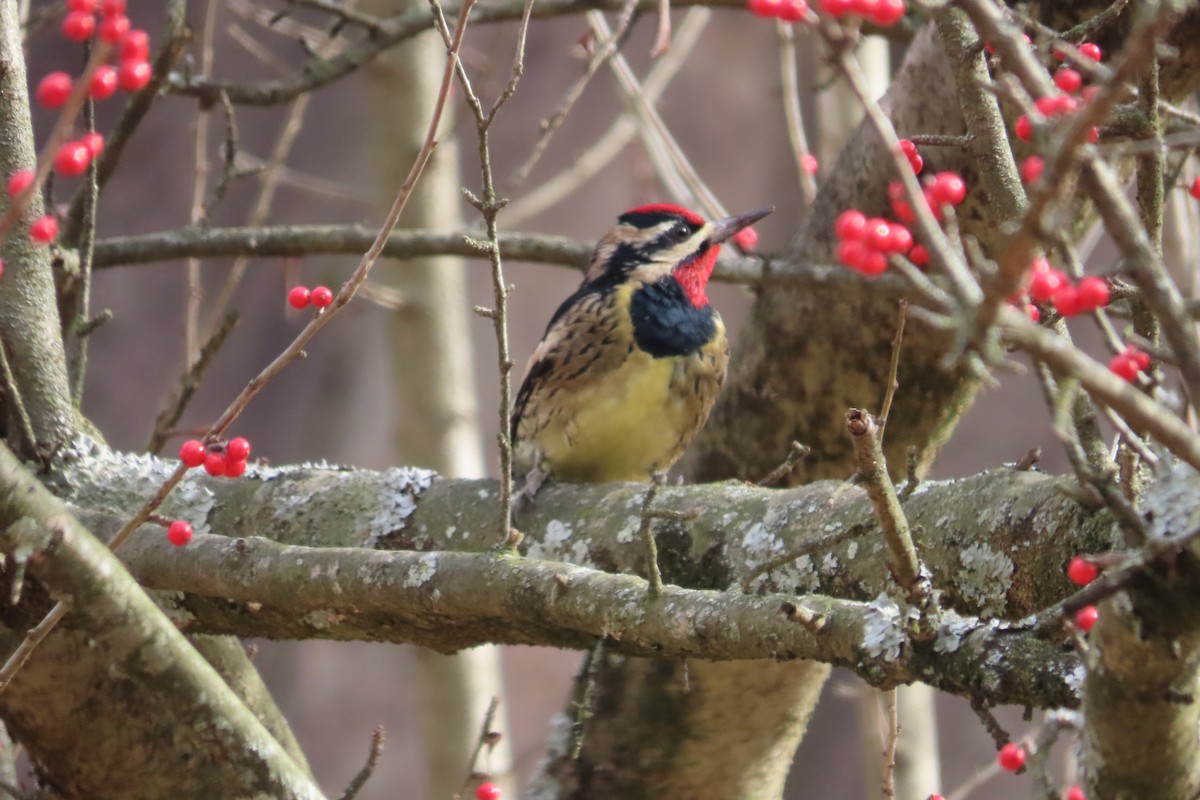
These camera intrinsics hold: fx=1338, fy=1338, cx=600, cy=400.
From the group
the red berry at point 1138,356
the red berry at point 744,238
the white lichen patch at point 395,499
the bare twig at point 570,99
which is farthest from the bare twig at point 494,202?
the red berry at point 744,238

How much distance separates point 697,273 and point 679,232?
0.14 metres

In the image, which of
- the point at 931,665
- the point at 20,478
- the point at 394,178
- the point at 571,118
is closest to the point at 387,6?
the point at 394,178

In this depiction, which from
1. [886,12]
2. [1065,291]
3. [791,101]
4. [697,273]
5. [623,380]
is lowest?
[1065,291]

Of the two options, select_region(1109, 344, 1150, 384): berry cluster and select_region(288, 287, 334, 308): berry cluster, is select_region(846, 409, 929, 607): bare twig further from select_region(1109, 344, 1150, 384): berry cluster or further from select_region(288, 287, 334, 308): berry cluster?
select_region(288, 287, 334, 308): berry cluster

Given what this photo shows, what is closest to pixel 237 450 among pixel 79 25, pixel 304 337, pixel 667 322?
pixel 304 337

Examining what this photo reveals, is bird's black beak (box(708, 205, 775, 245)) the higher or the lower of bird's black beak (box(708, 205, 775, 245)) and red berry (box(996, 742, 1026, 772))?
the higher

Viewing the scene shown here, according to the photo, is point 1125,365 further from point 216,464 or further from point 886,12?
point 216,464

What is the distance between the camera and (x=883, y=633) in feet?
4.60

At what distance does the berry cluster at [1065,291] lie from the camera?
3.49 ft

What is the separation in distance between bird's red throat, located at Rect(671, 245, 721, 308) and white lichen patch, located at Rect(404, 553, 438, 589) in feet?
5.86

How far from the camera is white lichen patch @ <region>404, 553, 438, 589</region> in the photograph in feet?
6.49

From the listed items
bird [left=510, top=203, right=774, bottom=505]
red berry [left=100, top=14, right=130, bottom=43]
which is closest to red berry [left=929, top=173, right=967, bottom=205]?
red berry [left=100, top=14, right=130, bottom=43]

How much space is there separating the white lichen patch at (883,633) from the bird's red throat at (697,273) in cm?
226

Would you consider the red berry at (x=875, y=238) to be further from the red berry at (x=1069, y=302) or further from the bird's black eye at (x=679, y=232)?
the bird's black eye at (x=679, y=232)
